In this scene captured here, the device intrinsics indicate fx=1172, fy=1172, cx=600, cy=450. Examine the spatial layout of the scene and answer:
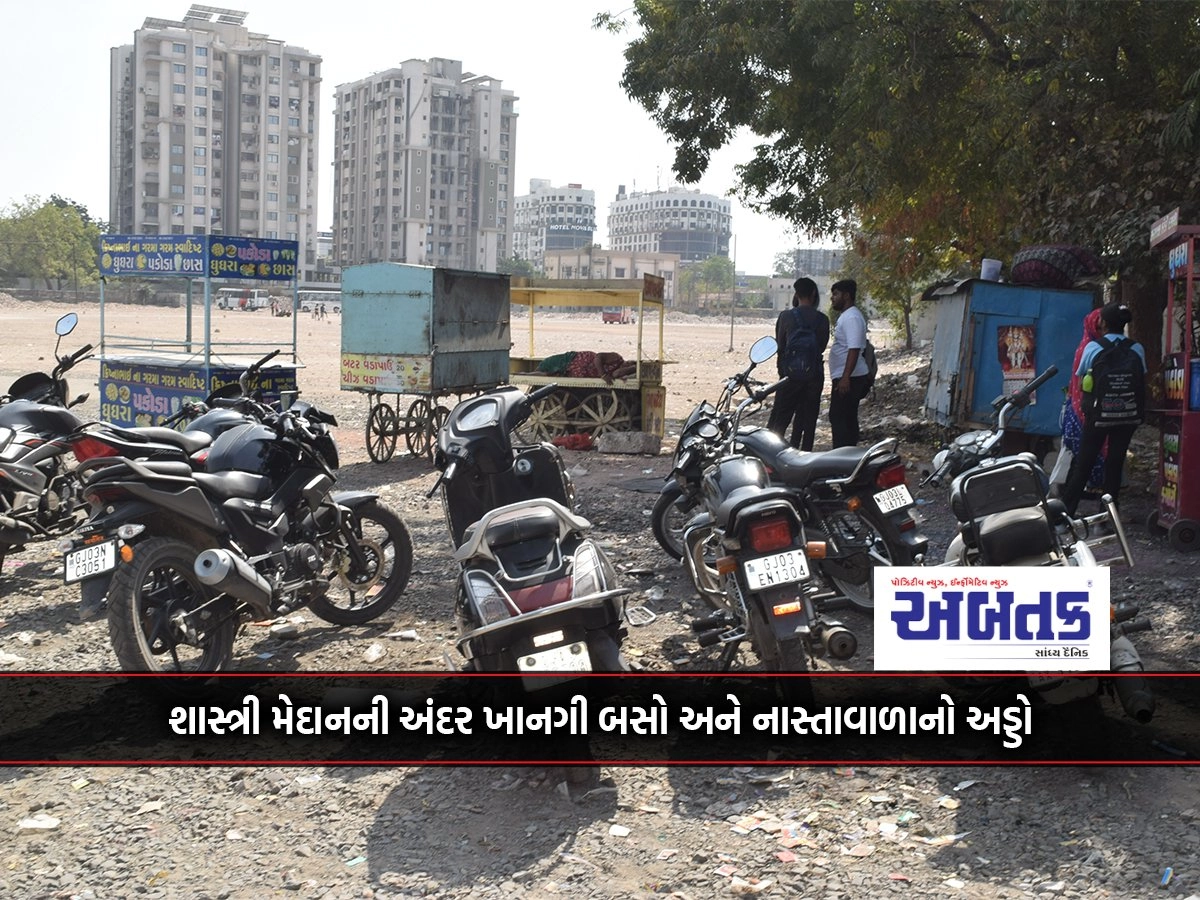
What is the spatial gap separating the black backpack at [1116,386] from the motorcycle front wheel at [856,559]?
3026 mm

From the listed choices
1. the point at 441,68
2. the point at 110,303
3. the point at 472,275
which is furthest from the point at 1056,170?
the point at 441,68

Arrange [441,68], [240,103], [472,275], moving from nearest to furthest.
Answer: [472,275] < [240,103] < [441,68]

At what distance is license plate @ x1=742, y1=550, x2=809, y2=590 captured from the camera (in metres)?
4.29

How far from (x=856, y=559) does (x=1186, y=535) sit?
3.15 m

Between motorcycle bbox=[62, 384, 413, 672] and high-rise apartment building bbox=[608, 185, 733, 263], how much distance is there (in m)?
181

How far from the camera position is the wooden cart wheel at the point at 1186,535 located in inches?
311

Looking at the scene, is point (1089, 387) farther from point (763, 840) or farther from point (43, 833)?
point (43, 833)

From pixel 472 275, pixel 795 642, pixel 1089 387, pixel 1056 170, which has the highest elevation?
pixel 1056 170

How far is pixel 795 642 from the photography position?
4.31 meters

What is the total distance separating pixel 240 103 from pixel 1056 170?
107360mm

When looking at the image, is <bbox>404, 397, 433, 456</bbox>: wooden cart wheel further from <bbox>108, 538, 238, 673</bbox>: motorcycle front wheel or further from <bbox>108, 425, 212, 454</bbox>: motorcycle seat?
<bbox>108, 538, 238, 673</bbox>: motorcycle front wheel

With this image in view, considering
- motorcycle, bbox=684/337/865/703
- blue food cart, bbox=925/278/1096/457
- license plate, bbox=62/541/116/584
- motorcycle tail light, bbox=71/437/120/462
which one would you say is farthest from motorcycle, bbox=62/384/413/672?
blue food cart, bbox=925/278/1096/457

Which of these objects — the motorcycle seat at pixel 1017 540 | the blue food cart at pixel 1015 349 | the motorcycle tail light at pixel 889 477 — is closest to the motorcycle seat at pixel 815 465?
the motorcycle tail light at pixel 889 477
